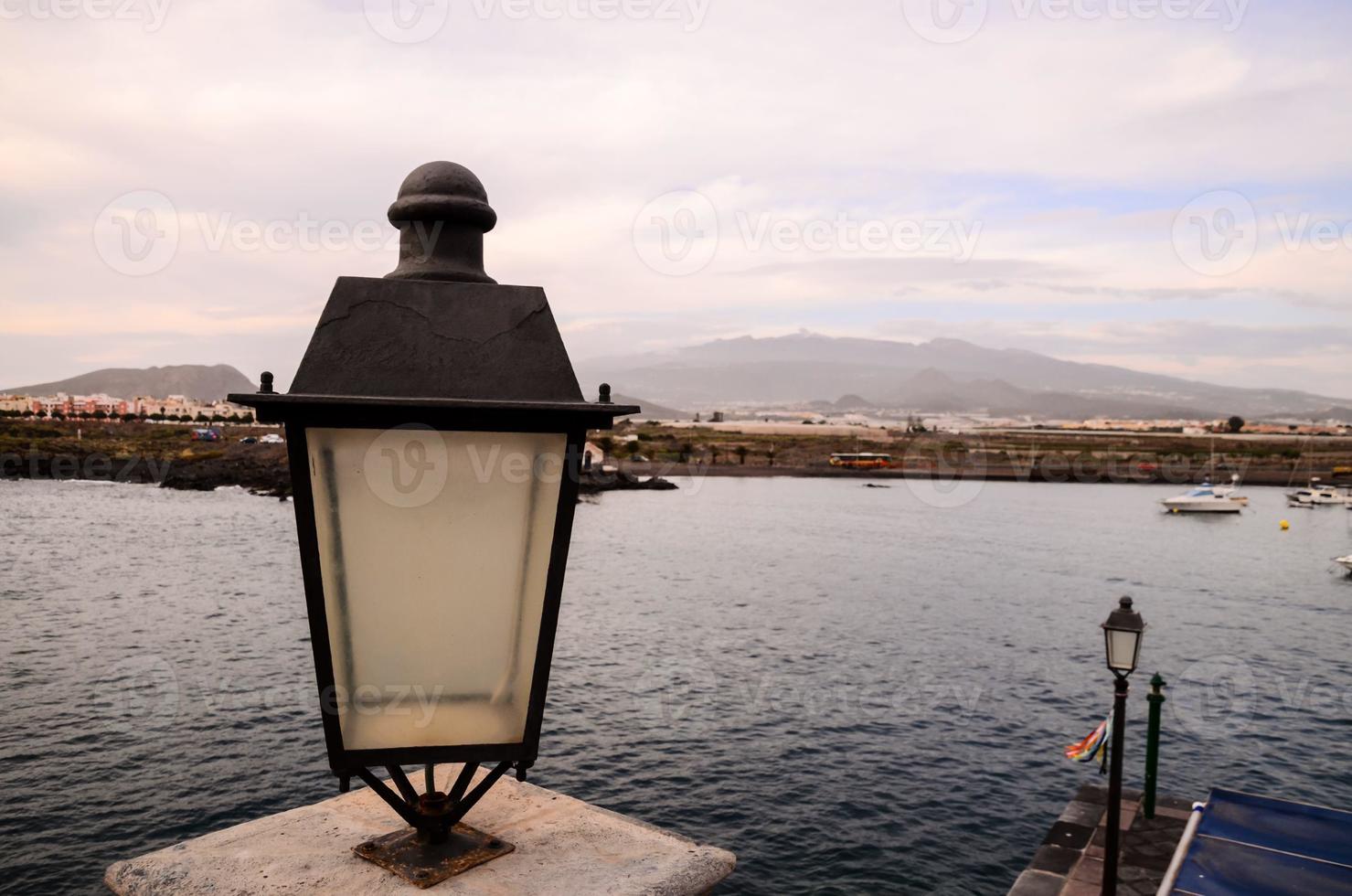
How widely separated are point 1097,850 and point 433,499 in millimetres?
11740

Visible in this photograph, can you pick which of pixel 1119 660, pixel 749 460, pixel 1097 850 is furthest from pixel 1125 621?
pixel 749 460

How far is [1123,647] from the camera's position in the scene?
8117 millimetres

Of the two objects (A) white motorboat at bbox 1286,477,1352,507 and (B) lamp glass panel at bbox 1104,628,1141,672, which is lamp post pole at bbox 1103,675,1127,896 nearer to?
(B) lamp glass panel at bbox 1104,628,1141,672

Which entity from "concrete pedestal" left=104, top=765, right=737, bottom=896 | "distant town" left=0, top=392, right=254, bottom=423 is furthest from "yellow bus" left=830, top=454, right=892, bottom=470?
"concrete pedestal" left=104, top=765, right=737, bottom=896

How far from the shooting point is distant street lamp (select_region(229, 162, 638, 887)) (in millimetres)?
2605

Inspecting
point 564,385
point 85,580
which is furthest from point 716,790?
point 85,580

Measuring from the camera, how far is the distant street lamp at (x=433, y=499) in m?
2.61

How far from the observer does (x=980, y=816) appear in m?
14.7

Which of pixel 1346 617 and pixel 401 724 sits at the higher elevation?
pixel 401 724

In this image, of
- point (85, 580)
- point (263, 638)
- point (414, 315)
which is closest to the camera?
point (414, 315)

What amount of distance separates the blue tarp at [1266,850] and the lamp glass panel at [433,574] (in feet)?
24.7

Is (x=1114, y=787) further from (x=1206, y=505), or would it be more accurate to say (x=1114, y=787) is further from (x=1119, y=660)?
(x=1206, y=505)

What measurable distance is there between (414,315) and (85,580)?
1386 inches

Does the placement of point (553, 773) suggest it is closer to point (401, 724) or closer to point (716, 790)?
point (716, 790)
